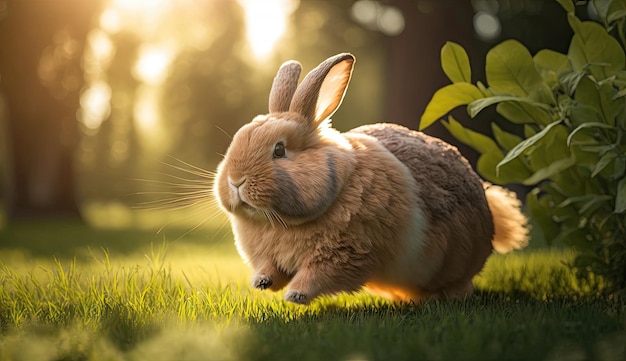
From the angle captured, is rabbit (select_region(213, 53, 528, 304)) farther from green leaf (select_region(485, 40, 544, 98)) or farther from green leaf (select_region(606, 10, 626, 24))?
green leaf (select_region(606, 10, 626, 24))

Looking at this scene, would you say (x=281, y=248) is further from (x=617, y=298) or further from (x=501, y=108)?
(x=617, y=298)

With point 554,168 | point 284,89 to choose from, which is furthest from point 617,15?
point 284,89

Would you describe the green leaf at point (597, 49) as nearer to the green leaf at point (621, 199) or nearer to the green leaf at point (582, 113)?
the green leaf at point (582, 113)

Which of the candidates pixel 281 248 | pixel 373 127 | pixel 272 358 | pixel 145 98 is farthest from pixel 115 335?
pixel 145 98

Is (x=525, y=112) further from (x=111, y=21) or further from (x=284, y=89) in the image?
(x=111, y=21)

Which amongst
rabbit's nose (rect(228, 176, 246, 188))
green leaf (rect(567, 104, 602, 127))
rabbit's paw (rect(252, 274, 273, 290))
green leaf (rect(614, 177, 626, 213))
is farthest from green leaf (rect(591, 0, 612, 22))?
rabbit's paw (rect(252, 274, 273, 290))

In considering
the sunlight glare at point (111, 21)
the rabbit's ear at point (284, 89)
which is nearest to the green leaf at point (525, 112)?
the rabbit's ear at point (284, 89)
